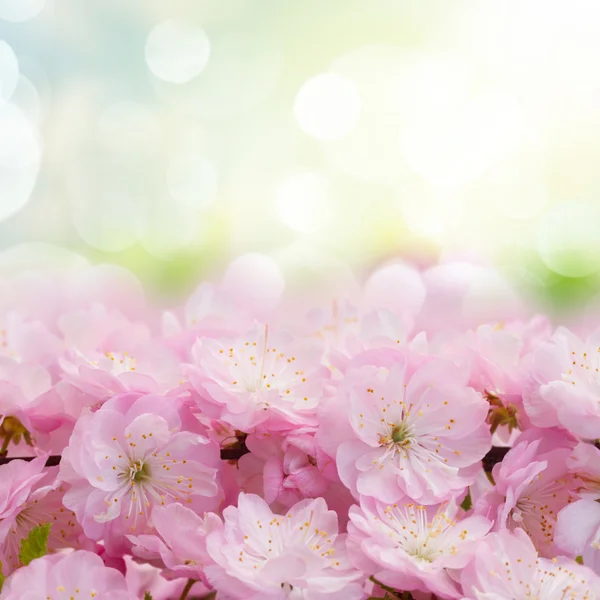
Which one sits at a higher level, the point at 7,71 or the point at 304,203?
the point at 7,71

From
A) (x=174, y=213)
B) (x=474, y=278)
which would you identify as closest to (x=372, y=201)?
(x=174, y=213)

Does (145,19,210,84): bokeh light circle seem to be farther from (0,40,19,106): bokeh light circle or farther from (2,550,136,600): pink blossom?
(2,550,136,600): pink blossom

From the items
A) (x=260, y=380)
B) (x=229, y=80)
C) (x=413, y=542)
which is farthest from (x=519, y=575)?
(x=229, y=80)

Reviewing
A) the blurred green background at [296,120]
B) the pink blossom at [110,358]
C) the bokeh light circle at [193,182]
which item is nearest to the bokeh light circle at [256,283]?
the blurred green background at [296,120]

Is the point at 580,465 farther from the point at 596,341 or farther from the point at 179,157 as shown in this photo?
the point at 179,157

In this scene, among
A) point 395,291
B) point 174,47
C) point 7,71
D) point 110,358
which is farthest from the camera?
point 174,47

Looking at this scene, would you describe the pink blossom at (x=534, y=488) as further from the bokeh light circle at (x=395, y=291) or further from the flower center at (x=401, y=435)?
the bokeh light circle at (x=395, y=291)

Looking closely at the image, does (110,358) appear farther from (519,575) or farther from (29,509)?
(519,575)

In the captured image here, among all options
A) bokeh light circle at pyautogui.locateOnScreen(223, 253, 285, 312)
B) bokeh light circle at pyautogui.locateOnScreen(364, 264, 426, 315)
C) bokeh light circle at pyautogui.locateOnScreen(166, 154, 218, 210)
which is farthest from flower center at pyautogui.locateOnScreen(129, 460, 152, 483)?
bokeh light circle at pyautogui.locateOnScreen(166, 154, 218, 210)
